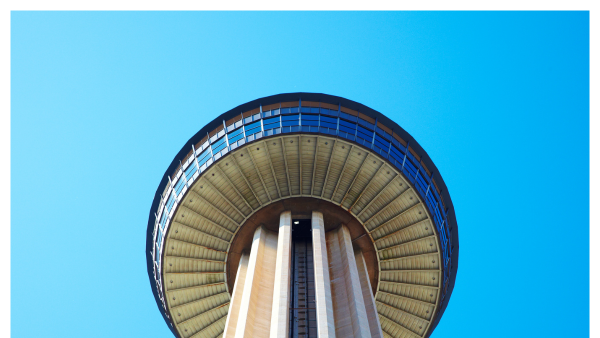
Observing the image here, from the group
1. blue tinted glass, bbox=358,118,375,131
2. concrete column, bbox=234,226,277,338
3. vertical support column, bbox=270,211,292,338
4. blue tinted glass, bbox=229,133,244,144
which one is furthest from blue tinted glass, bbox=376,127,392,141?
concrete column, bbox=234,226,277,338

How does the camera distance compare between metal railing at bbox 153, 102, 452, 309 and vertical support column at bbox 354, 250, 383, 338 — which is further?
metal railing at bbox 153, 102, 452, 309

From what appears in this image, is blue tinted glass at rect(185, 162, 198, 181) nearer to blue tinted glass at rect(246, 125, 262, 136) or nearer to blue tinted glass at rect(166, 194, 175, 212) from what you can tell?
blue tinted glass at rect(166, 194, 175, 212)

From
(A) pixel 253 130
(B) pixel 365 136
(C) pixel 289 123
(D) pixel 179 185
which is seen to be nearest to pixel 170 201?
(D) pixel 179 185

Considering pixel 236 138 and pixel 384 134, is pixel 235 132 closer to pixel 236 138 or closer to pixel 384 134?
pixel 236 138

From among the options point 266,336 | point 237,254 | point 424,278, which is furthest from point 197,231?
point 424,278

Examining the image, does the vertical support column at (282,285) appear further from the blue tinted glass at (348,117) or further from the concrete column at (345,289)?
the blue tinted glass at (348,117)

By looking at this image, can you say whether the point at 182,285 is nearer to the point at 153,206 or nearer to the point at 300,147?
the point at 153,206
